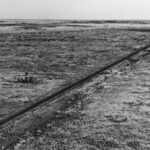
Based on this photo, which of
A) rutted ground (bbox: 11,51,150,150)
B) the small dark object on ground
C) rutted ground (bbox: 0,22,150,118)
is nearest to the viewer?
rutted ground (bbox: 11,51,150,150)

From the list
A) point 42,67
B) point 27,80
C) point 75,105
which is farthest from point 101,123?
point 42,67

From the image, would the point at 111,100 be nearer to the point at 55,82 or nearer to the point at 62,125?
the point at 62,125

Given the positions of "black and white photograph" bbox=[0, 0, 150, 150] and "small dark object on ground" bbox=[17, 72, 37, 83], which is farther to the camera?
"small dark object on ground" bbox=[17, 72, 37, 83]

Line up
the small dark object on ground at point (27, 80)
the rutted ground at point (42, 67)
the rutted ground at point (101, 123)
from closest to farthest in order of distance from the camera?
the rutted ground at point (101, 123) → the rutted ground at point (42, 67) → the small dark object on ground at point (27, 80)

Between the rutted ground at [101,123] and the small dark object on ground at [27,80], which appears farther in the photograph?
the small dark object on ground at [27,80]

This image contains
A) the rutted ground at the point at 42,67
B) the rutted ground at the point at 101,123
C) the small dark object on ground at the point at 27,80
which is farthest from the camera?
the small dark object on ground at the point at 27,80

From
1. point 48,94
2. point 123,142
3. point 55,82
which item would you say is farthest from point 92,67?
point 123,142

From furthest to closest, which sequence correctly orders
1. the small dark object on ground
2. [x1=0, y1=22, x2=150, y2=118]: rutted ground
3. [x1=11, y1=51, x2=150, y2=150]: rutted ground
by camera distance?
the small dark object on ground
[x1=0, y1=22, x2=150, y2=118]: rutted ground
[x1=11, y1=51, x2=150, y2=150]: rutted ground

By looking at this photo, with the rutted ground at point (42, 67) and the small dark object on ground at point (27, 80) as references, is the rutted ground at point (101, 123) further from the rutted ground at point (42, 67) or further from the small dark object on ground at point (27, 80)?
the small dark object on ground at point (27, 80)

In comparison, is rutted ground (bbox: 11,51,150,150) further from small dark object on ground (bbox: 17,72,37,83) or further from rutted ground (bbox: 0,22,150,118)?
small dark object on ground (bbox: 17,72,37,83)
